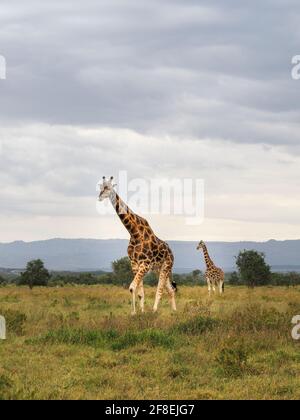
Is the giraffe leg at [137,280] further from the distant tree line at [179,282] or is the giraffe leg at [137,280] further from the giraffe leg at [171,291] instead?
the distant tree line at [179,282]

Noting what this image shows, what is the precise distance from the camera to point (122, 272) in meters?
68.1

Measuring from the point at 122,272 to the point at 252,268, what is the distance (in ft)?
57.1

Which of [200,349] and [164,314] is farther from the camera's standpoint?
[164,314]

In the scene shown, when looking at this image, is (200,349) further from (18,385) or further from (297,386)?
(18,385)

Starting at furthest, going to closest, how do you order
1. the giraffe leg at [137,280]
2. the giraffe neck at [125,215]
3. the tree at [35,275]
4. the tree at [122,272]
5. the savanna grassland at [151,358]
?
the tree at [122,272] → the tree at [35,275] → the giraffe neck at [125,215] → the giraffe leg at [137,280] → the savanna grassland at [151,358]

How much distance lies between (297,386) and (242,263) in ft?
154

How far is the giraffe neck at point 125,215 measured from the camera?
62.3ft

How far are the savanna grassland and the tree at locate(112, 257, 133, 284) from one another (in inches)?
1918

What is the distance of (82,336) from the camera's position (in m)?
13.7

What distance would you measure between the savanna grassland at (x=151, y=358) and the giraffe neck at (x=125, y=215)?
3029 mm

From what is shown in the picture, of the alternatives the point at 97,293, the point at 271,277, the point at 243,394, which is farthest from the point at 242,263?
the point at 243,394

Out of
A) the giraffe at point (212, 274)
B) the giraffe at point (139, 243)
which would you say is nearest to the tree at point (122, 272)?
the giraffe at point (212, 274)

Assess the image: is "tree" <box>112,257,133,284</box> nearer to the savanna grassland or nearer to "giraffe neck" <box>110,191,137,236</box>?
"giraffe neck" <box>110,191,137,236</box>
